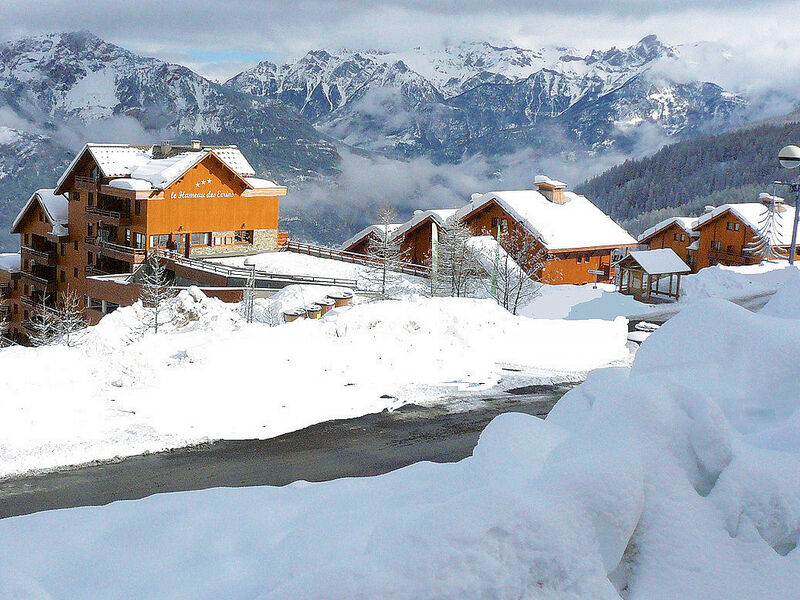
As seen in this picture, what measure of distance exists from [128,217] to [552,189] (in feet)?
90.8

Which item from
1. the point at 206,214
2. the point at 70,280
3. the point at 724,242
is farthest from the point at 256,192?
the point at 724,242

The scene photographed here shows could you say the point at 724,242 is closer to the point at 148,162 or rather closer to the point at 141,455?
the point at 148,162

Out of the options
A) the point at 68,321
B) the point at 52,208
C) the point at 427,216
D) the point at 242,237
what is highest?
the point at 427,216

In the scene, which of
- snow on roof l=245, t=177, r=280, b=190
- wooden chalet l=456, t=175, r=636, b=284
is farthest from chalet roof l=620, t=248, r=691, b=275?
snow on roof l=245, t=177, r=280, b=190

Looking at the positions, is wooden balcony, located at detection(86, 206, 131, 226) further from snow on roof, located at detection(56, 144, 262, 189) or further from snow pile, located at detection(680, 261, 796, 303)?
snow pile, located at detection(680, 261, 796, 303)

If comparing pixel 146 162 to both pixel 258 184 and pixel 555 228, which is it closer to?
pixel 258 184

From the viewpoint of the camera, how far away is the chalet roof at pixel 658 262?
5175cm

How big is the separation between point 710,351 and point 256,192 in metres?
49.6

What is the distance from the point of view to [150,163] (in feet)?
178

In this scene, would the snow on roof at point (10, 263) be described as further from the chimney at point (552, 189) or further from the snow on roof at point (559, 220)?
the chimney at point (552, 189)

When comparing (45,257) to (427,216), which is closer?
(427,216)

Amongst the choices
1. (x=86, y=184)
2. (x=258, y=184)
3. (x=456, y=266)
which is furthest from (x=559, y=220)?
(x=86, y=184)

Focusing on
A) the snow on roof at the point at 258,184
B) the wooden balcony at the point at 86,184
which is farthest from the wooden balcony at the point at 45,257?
the snow on roof at the point at 258,184

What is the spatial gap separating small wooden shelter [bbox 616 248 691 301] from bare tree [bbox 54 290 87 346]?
32.2 metres
